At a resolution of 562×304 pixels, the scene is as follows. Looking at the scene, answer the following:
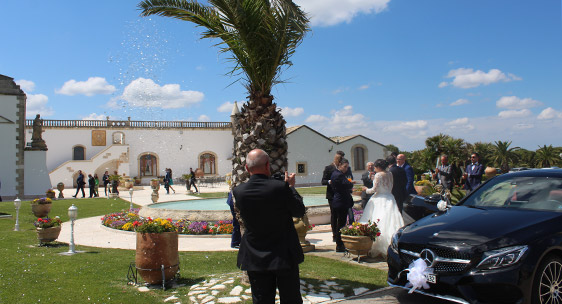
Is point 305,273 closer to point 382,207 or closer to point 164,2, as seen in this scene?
point 382,207

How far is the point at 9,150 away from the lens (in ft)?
94.1

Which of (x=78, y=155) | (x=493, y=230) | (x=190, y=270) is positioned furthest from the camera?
(x=78, y=155)

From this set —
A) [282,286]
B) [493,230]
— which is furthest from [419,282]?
[282,286]

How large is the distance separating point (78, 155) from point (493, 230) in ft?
154

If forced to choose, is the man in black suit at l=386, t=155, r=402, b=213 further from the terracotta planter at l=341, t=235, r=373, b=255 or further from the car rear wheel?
the car rear wheel

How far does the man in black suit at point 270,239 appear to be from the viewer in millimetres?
3574

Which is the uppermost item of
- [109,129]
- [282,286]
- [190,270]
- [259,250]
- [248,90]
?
[109,129]

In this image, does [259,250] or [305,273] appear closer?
[259,250]

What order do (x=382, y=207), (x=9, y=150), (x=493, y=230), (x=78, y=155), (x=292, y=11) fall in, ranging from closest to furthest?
(x=493, y=230) → (x=292, y=11) → (x=382, y=207) → (x=9, y=150) → (x=78, y=155)

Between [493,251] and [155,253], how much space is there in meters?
4.02

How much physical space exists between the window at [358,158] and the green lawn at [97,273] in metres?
39.8

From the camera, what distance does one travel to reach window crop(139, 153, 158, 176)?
4543 cm

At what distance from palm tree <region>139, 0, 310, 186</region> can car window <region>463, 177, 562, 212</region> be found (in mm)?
2646

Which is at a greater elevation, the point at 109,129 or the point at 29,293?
the point at 109,129
